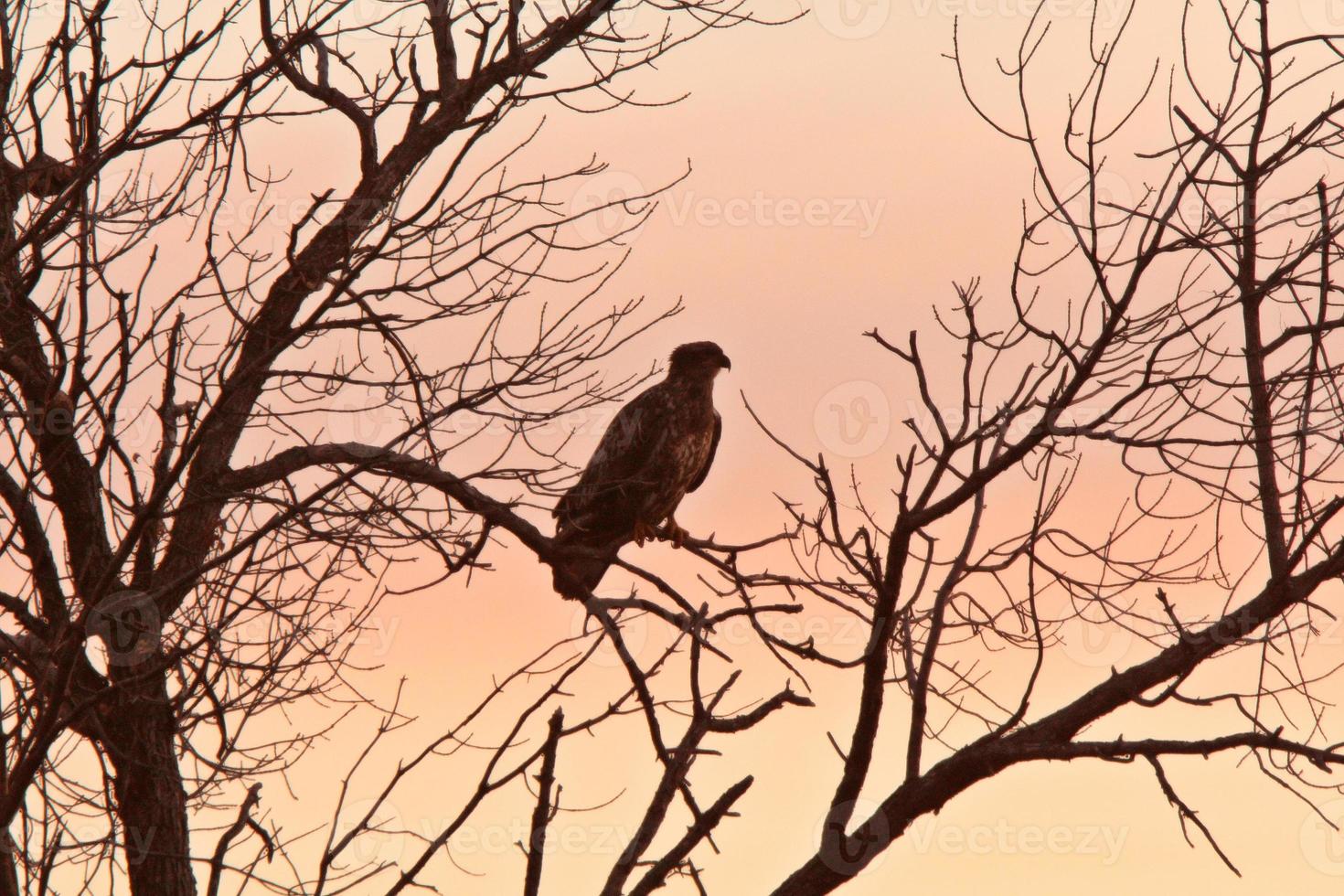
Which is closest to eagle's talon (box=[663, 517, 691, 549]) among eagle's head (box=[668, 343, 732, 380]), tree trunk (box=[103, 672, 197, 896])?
eagle's head (box=[668, 343, 732, 380])

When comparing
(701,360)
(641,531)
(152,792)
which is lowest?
(152,792)

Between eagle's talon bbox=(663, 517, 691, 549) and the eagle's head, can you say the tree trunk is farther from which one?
the eagle's head

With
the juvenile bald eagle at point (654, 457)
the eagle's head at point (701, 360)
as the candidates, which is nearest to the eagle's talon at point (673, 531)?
the juvenile bald eagle at point (654, 457)

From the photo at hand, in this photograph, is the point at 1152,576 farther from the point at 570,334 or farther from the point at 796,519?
the point at 570,334

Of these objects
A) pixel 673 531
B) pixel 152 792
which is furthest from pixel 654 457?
pixel 152 792

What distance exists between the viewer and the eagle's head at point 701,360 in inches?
329

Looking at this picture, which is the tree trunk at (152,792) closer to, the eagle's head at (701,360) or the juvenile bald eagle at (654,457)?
the juvenile bald eagle at (654,457)

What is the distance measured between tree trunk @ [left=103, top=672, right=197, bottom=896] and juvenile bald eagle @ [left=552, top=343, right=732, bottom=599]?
2.62 m

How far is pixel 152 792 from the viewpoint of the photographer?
566cm

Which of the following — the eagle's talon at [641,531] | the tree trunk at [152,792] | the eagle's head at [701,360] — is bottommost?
the tree trunk at [152,792]

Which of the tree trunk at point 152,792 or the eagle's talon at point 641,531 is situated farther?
the eagle's talon at point 641,531

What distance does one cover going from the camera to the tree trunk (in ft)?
18.1

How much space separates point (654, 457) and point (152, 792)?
10.9 ft

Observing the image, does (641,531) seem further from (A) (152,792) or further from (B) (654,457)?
(A) (152,792)
